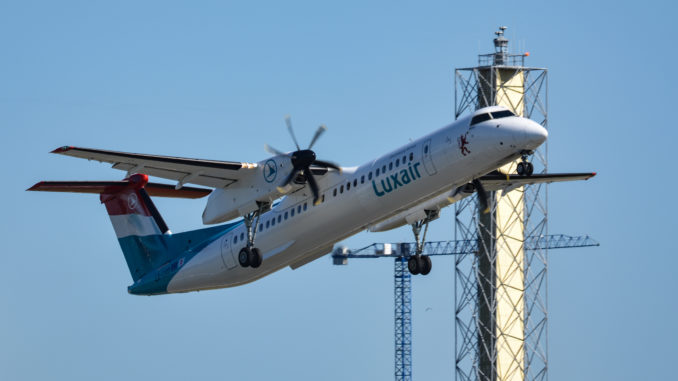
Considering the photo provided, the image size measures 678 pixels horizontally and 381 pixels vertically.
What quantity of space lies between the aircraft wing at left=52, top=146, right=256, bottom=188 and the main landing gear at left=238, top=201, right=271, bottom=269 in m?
1.05

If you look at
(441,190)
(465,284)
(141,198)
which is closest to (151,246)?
(141,198)

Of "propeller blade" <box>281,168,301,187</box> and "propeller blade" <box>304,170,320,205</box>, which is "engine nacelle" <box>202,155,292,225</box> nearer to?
"propeller blade" <box>281,168,301,187</box>

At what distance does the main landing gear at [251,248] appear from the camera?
39.8m

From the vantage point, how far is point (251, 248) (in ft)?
131

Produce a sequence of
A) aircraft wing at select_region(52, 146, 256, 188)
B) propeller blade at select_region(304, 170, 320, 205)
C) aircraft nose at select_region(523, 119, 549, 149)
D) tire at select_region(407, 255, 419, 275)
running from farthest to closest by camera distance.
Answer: tire at select_region(407, 255, 419, 275), propeller blade at select_region(304, 170, 320, 205), aircraft wing at select_region(52, 146, 256, 188), aircraft nose at select_region(523, 119, 549, 149)

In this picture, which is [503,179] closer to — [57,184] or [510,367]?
[57,184]

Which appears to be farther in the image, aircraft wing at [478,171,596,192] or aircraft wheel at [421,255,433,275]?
aircraft wing at [478,171,596,192]

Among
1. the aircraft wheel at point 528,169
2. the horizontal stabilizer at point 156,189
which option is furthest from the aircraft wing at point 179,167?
the aircraft wheel at point 528,169

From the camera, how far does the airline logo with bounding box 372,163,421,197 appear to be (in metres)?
37.6

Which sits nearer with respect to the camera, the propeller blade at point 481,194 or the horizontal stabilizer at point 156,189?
the propeller blade at point 481,194

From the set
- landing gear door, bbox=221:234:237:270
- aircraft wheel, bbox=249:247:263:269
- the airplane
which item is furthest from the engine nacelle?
aircraft wheel, bbox=249:247:263:269

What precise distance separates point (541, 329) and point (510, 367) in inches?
76.1

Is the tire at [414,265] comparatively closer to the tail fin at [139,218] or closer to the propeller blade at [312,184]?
the propeller blade at [312,184]

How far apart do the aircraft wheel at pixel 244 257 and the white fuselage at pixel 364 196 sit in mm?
706
